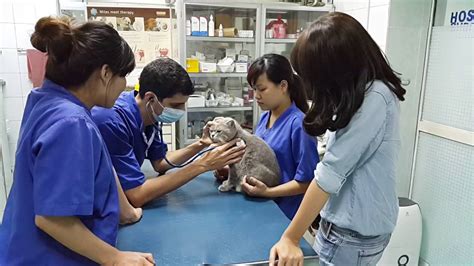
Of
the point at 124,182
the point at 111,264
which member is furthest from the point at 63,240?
the point at 124,182

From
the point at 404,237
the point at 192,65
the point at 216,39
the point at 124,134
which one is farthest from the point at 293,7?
the point at 124,134

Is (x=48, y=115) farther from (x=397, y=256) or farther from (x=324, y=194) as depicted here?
(x=397, y=256)

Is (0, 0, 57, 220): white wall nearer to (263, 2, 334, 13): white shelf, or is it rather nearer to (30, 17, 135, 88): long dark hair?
(263, 2, 334, 13): white shelf

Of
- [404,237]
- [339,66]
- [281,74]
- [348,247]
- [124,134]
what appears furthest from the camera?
[404,237]

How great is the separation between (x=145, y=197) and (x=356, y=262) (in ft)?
2.59

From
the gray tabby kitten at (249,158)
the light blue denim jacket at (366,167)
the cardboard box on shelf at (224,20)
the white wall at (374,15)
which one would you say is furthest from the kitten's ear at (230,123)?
the cardboard box on shelf at (224,20)

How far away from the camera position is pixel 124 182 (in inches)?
50.9

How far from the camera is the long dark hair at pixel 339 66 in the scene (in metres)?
0.84

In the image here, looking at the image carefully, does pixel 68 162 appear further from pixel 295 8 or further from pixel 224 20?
pixel 295 8

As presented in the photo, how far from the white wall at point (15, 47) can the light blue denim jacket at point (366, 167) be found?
9.48 feet

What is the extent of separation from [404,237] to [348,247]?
1.49m

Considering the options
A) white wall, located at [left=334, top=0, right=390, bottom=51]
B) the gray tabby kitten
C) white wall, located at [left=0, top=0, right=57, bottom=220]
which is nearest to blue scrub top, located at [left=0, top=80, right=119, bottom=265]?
the gray tabby kitten

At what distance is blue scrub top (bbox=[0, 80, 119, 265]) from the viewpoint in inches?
28.4

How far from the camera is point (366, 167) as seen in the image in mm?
905
